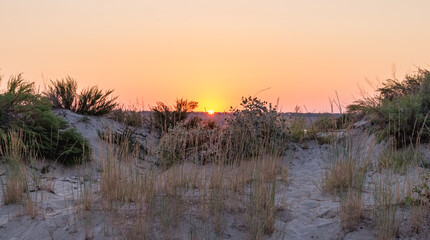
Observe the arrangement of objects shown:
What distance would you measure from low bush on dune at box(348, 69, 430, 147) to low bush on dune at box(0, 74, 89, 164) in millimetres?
6042

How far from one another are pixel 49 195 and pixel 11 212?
0.83m

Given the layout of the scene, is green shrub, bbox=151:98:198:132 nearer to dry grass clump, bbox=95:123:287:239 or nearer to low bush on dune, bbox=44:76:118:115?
low bush on dune, bbox=44:76:118:115

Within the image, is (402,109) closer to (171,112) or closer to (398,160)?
(398,160)

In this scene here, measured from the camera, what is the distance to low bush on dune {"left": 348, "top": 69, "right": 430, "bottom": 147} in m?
9.16

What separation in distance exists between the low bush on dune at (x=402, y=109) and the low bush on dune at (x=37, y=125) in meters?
6.04

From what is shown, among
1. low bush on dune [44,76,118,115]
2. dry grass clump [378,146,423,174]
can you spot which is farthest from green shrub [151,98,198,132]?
dry grass clump [378,146,423,174]

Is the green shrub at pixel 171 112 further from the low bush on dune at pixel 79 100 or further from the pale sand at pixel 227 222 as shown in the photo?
the pale sand at pixel 227 222

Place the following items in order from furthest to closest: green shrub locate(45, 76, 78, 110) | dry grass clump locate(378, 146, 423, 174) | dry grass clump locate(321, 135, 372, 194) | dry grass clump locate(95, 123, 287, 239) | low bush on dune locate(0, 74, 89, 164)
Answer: green shrub locate(45, 76, 78, 110) < low bush on dune locate(0, 74, 89, 164) < dry grass clump locate(378, 146, 423, 174) < dry grass clump locate(321, 135, 372, 194) < dry grass clump locate(95, 123, 287, 239)

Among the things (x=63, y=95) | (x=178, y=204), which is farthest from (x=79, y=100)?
(x=178, y=204)

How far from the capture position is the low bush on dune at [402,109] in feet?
30.1

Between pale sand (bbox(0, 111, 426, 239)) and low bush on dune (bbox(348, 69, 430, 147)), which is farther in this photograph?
low bush on dune (bbox(348, 69, 430, 147))

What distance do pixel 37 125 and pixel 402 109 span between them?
7364 mm

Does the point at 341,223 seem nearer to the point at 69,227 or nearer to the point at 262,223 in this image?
the point at 262,223

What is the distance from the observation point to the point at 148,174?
5.23m
